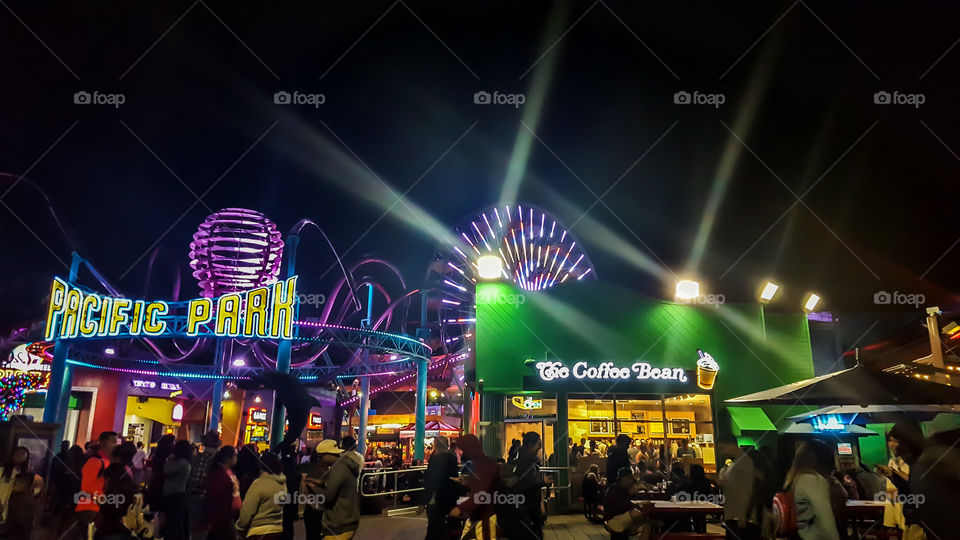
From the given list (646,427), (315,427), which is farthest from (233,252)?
(315,427)

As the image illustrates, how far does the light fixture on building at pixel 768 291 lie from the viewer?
17.8m

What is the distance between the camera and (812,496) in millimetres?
5266

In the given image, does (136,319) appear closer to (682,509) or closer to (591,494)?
(591,494)

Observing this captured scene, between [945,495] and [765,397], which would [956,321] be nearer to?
[765,397]

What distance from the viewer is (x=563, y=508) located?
1480 centimetres

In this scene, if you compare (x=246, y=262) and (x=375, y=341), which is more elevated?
(x=246, y=262)

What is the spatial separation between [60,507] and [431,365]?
966 inches

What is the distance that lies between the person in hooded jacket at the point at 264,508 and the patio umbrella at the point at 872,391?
7.53 meters

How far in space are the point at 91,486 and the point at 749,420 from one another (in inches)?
607

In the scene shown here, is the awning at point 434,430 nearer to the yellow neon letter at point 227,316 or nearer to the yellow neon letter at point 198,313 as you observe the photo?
the yellow neon letter at point 227,316

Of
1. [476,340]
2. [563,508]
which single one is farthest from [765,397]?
[476,340]

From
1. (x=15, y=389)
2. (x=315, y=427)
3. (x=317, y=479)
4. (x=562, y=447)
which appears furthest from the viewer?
(x=315, y=427)

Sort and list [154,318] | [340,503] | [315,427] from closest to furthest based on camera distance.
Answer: [340,503] → [154,318] → [315,427]

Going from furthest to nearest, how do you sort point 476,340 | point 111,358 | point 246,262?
point 111,358
point 246,262
point 476,340
